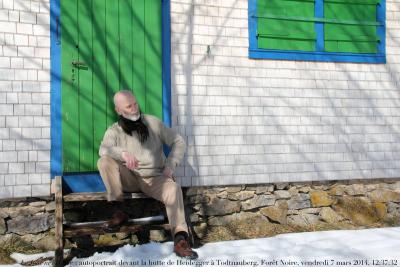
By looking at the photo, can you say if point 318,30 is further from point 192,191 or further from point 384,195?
point 192,191

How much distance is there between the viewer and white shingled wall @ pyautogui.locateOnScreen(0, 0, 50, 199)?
4578 millimetres

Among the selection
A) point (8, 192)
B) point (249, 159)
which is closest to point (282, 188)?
point (249, 159)

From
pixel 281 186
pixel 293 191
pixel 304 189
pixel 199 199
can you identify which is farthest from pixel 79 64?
pixel 304 189

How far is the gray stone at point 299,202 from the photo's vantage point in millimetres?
5527

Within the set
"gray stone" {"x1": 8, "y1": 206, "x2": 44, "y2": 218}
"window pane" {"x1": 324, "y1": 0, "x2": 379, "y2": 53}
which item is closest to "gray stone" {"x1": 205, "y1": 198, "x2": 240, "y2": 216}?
"gray stone" {"x1": 8, "y1": 206, "x2": 44, "y2": 218}

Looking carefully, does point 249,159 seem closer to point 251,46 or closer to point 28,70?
point 251,46

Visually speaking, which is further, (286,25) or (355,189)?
(355,189)

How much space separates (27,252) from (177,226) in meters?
1.56

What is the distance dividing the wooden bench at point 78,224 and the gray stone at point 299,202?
1.58m

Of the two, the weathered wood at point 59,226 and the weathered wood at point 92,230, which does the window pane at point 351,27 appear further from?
the weathered wood at point 59,226

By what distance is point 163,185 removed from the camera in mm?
4410

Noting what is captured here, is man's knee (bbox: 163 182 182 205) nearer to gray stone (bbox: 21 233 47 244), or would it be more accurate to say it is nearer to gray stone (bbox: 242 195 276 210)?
gray stone (bbox: 242 195 276 210)

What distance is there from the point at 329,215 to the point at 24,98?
3.79 meters

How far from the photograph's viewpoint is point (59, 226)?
420cm
